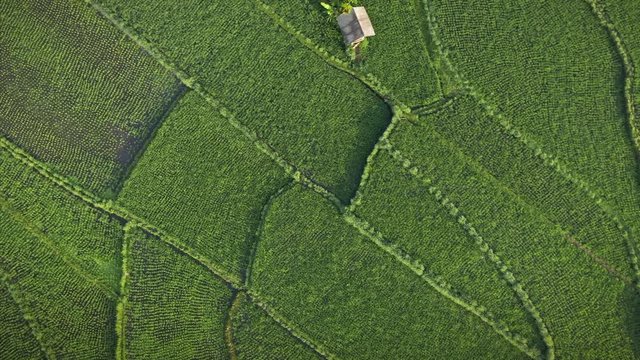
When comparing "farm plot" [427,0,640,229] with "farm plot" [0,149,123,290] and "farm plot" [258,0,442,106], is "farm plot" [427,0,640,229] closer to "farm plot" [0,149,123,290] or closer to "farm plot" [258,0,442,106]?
"farm plot" [258,0,442,106]

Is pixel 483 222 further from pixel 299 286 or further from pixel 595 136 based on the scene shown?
pixel 299 286

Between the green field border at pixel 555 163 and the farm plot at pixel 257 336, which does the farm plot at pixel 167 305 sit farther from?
the green field border at pixel 555 163

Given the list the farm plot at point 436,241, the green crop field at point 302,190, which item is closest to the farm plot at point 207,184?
the green crop field at point 302,190

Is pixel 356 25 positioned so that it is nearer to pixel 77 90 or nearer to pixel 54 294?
pixel 77 90

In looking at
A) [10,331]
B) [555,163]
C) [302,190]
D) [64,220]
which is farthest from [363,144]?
[10,331]

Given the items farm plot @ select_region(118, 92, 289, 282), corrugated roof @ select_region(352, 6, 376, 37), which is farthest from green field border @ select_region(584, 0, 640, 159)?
farm plot @ select_region(118, 92, 289, 282)

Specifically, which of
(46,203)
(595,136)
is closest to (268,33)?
(46,203)
